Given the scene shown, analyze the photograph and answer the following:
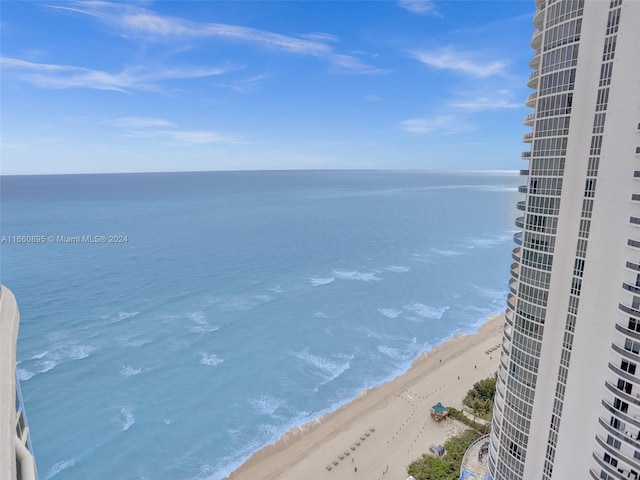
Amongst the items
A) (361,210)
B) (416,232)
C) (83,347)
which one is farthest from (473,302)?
(361,210)

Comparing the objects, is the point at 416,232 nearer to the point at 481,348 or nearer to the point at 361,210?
the point at 361,210

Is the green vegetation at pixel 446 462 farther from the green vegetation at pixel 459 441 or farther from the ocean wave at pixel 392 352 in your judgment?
the ocean wave at pixel 392 352

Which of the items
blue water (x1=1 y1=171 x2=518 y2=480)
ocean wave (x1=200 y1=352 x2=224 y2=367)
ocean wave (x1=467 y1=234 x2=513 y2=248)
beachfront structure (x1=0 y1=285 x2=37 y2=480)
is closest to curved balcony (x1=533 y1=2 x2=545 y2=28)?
beachfront structure (x1=0 y1=285 x2=37 y2=480)

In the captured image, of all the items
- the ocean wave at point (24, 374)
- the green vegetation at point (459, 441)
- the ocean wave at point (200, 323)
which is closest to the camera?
the green vegetation at point (459, 441)

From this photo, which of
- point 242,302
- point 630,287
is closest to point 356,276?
point 242,302

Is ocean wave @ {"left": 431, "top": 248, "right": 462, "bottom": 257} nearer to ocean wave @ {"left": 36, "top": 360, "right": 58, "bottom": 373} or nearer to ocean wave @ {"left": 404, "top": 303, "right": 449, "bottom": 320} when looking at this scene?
ocean wave @ {"left": 404, "top": 303, "right": 449, "bottom": 320}

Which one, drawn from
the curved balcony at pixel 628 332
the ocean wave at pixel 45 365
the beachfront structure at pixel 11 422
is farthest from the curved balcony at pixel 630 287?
the ocean wave at pixel 45 365

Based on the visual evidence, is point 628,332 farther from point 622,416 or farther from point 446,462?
point 446,462

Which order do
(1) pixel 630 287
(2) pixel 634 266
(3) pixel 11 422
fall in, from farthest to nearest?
(1) pixel 630 287 → (2) pixel 634 266 → (3) pixel 11 422
